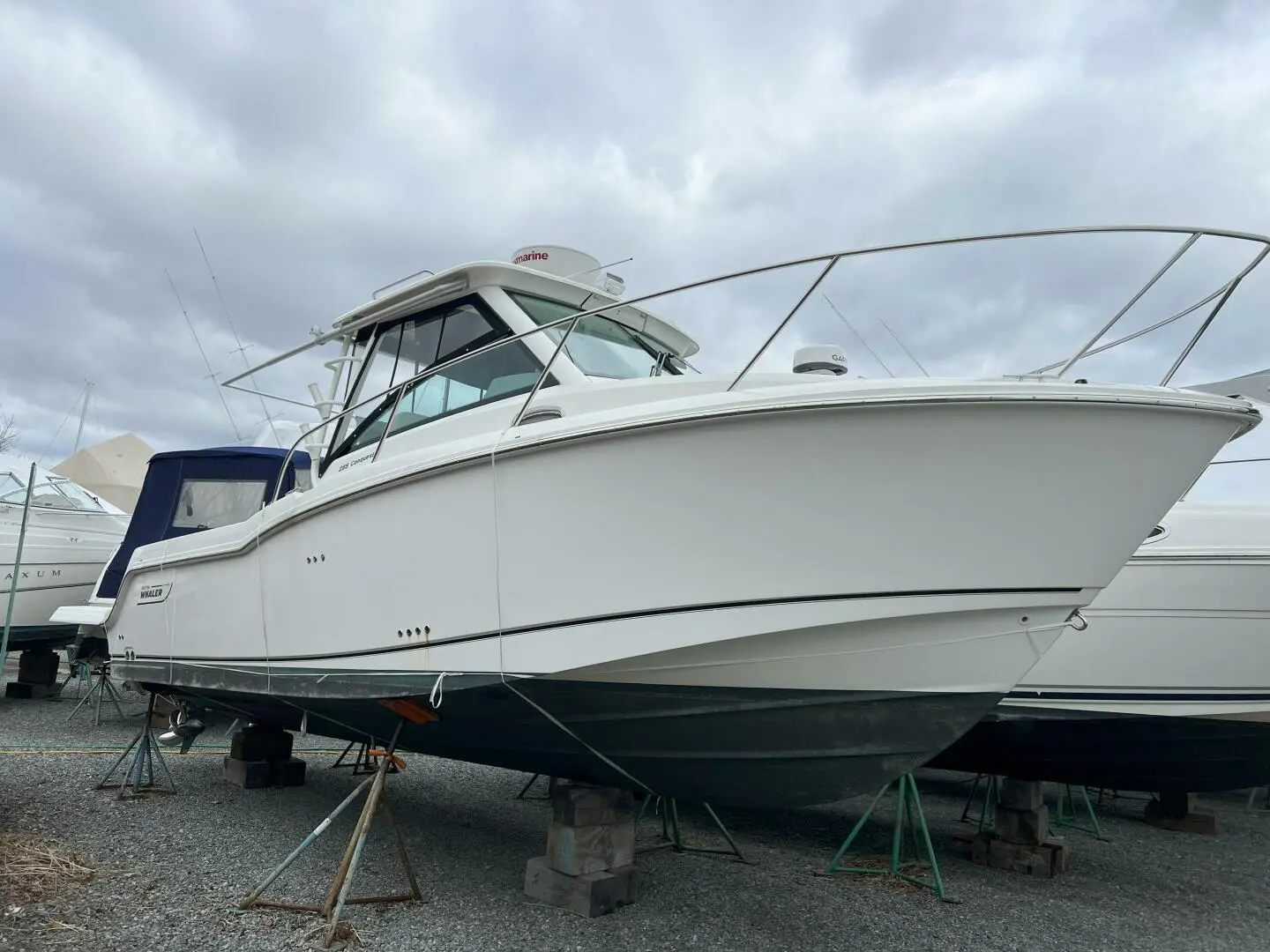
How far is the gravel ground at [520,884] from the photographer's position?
11.8 feet

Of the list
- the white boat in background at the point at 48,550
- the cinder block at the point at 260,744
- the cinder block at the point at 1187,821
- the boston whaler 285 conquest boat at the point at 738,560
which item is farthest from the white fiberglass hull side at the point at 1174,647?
the white boat in background at the point at 48,550

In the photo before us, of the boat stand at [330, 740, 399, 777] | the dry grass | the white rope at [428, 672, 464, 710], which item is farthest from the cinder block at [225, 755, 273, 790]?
the white rope at [428, 672, 464, 710]

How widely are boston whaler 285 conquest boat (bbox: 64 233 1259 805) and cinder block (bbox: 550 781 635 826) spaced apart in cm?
13

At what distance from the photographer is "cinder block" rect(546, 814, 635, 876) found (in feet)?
12.7

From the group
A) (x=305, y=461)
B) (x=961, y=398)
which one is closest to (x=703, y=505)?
(x=961, y=398)

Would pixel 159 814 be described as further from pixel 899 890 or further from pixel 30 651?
pixel 30 651

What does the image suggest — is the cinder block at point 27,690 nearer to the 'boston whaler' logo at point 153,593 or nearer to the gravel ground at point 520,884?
the gravel ground at point 520,884

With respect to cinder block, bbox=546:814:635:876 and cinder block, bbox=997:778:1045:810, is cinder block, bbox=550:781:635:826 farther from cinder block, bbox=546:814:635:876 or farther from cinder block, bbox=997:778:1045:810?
cinder block, bbox=997:778:1045:810

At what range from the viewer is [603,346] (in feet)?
14.2

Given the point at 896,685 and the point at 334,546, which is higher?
the point at 334,546

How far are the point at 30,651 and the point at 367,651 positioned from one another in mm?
9684

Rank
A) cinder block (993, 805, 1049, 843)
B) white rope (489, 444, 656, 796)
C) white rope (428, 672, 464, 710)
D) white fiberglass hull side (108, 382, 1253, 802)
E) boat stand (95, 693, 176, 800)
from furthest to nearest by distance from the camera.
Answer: boat stand (95, 693, 176, 800) < cinder block (993, 805, 1049, 843) < white rope (428, 672, 464, 710) < white rope (489, 444, 656, 796) < white fiberglass hull side (108, 382, 1253, 802)

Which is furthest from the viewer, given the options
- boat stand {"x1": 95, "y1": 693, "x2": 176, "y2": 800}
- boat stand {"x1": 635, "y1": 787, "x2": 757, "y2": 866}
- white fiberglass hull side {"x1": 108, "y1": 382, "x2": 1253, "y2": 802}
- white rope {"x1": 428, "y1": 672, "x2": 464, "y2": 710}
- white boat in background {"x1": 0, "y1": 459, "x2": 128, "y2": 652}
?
white boat in background {"x1": 0, "y1": 459, "x2": 128, "y2": 652}

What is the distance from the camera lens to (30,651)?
1084 cm
